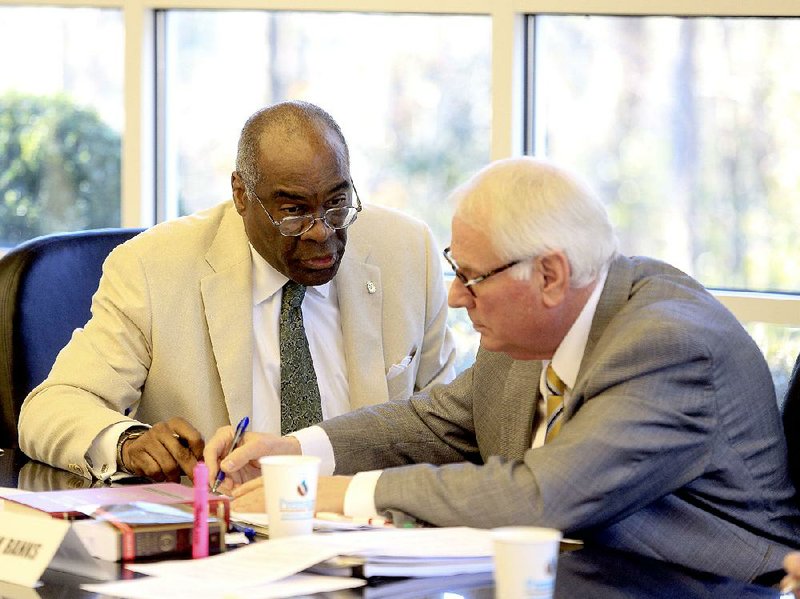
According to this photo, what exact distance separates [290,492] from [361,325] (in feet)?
4.06

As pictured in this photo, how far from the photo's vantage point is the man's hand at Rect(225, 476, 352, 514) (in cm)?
207

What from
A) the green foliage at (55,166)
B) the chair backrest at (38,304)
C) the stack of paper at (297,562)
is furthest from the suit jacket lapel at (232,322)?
the green foliage at (55,166)

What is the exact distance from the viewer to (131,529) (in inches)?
73.0

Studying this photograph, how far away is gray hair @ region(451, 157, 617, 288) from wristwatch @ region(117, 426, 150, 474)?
0.80 meters

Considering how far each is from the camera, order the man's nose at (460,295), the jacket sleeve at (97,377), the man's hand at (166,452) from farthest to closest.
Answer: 1. the jacket sleeve at (97,377)
2. the man's hand at (166,452)
3. the man's nose at (460,295)

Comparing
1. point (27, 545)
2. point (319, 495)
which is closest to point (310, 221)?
point (319, 495)

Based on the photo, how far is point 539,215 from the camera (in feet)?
7.07

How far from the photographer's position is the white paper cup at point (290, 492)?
183 cm

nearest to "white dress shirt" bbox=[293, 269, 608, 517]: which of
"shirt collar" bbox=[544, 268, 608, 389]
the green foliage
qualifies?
"shirt collar" bbox=[544, 268, 608, 389]

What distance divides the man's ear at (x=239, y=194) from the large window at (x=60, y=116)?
1.94 metres

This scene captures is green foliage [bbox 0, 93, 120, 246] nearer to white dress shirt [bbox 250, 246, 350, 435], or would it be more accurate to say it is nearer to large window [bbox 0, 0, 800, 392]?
large window [bbox 0, 0, 800, 392]

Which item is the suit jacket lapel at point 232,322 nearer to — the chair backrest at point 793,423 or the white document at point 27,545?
the white document at point 27,545

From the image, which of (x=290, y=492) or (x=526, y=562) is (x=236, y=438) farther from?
(x=526, y=562)

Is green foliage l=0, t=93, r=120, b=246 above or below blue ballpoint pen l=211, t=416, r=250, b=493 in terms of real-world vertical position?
above
